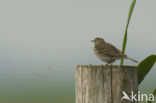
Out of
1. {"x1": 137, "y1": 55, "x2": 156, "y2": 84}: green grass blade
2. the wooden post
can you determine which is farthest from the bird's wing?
the wooden post

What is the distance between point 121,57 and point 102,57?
404 mm

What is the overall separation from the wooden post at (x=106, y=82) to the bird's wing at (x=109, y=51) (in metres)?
1.32

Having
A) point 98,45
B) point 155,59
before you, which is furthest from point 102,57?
point 155,59

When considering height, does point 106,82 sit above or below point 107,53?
below

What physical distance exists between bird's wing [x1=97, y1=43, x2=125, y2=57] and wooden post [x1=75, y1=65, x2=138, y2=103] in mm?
1321

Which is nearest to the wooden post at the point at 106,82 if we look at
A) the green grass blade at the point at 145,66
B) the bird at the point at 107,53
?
the green grass blade at the point at 145,66

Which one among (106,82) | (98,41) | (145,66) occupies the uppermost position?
(98,41)

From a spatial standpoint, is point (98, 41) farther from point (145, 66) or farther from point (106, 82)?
point (106, 82)

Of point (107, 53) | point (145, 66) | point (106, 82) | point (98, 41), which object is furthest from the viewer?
point (98, 41)

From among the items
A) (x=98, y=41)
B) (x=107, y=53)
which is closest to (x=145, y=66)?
(x=107, y=53)

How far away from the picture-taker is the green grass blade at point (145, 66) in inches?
194

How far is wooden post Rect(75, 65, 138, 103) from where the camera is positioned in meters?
4.26

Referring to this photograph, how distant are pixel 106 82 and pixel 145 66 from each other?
3.22 ft

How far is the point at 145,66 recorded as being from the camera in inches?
200
